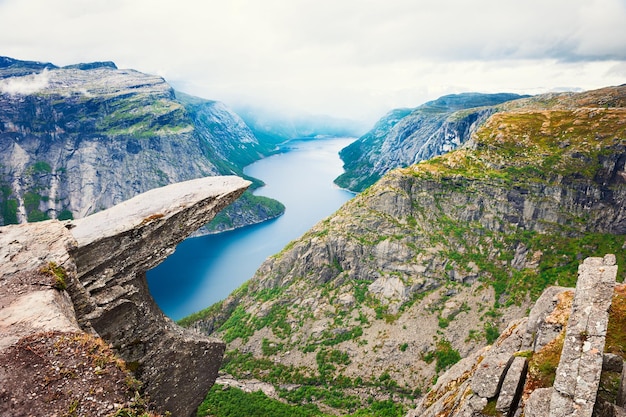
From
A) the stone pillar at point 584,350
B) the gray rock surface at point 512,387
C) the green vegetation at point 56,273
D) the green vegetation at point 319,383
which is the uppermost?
the green vegetation at point 56,273

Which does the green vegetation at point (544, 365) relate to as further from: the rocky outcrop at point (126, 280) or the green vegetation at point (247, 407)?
the green vegetation at point (247, 407)

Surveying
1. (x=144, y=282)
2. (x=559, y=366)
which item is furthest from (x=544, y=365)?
(x=144, y=282)

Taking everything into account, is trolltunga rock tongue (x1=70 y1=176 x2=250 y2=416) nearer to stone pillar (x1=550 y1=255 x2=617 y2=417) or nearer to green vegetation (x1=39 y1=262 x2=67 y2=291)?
green vegetation (x1=39 y1=262 x2=67 y2=291)

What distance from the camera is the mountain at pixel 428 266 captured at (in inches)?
2931

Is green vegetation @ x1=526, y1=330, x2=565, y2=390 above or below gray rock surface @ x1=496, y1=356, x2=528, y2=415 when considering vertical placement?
above

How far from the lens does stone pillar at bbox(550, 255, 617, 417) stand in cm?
1155

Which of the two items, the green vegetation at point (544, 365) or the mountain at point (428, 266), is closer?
the green vegetation at point (544, 365)

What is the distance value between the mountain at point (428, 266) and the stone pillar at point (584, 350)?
54.6m

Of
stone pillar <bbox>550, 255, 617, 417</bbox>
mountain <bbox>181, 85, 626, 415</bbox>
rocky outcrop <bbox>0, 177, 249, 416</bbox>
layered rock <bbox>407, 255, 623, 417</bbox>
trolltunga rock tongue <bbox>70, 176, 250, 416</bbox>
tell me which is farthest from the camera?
mountain <bbox>181, 85, 626, 415</bbox>

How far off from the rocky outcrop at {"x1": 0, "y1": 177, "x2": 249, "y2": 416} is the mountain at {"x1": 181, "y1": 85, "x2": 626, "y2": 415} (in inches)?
1984

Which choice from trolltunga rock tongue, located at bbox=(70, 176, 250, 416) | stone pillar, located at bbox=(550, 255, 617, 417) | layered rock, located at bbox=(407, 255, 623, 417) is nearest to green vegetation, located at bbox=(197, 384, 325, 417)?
trolltunga rock tongue, located at bbox=(70, 176, 250, 416)

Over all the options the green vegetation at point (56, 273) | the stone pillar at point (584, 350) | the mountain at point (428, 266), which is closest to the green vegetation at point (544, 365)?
the stone pillar at point (584, 350)

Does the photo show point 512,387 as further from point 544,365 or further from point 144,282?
point 144,282

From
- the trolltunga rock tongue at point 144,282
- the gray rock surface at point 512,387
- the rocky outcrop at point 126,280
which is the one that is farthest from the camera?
the trolltunga rock tongue at point 144,282
